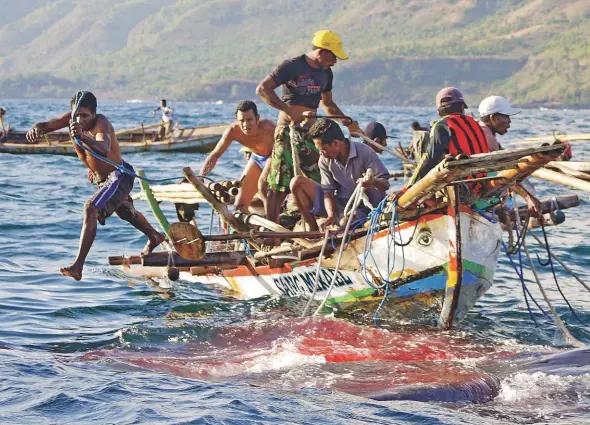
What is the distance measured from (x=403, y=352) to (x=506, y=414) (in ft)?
6.13

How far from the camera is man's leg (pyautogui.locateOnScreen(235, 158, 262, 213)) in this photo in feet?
38.6

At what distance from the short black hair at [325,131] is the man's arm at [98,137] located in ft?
Answer: 6.74

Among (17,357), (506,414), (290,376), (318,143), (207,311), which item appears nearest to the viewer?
(506,414)

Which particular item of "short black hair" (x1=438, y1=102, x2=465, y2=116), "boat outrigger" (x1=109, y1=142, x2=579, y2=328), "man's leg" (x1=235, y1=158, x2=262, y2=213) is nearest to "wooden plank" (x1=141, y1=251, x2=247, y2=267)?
"boat outrigger" (x1=109, y1=142, x2=579, y2=328)

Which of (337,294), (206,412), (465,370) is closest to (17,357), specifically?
(206,412)

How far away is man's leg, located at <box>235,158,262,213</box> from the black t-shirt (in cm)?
93

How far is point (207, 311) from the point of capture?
1137cm

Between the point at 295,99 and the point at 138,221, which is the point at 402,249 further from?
A: the point at 138,221

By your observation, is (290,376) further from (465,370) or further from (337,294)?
(337,294)

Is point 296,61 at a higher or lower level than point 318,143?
higher

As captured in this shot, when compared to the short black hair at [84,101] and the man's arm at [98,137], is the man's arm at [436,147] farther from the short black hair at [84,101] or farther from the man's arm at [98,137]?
the short black hair at [84,101]

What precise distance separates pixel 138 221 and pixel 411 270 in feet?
10.4

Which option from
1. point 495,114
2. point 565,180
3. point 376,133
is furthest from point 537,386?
point 376,133

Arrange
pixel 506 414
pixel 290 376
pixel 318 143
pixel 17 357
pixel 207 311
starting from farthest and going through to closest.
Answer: pixel 207 311 → pixel 318 143 → pixel 17 357 → pixel 290 376 → pixel 506 414
